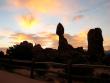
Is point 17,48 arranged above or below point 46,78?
above

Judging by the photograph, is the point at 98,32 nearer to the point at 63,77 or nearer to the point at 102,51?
the point at 102,51

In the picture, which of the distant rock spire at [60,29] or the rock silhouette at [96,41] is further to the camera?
the distant rock spire at [60,29]

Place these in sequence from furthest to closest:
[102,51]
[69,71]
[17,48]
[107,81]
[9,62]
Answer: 1. [102,51]
2. [17,48]
3. [9,62]
4. [69,71]
5. [107,81]

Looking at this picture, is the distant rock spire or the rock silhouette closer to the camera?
the rock silhouette

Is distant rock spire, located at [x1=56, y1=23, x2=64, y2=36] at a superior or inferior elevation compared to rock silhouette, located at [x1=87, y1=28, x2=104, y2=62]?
superior

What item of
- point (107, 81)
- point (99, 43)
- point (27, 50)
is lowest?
point (107, 81)

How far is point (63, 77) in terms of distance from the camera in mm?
16375

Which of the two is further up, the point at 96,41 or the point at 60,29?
the point at 60,29

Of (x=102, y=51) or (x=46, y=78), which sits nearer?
(x=46, y=78)

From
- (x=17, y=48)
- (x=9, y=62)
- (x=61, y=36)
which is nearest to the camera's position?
(x=9, y=62)

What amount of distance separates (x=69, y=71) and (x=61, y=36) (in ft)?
274

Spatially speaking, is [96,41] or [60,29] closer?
[96,41]

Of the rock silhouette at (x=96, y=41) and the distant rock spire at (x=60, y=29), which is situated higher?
the distant rock spire at (x=60, y=29)

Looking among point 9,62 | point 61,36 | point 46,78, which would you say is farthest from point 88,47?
point 46,78
